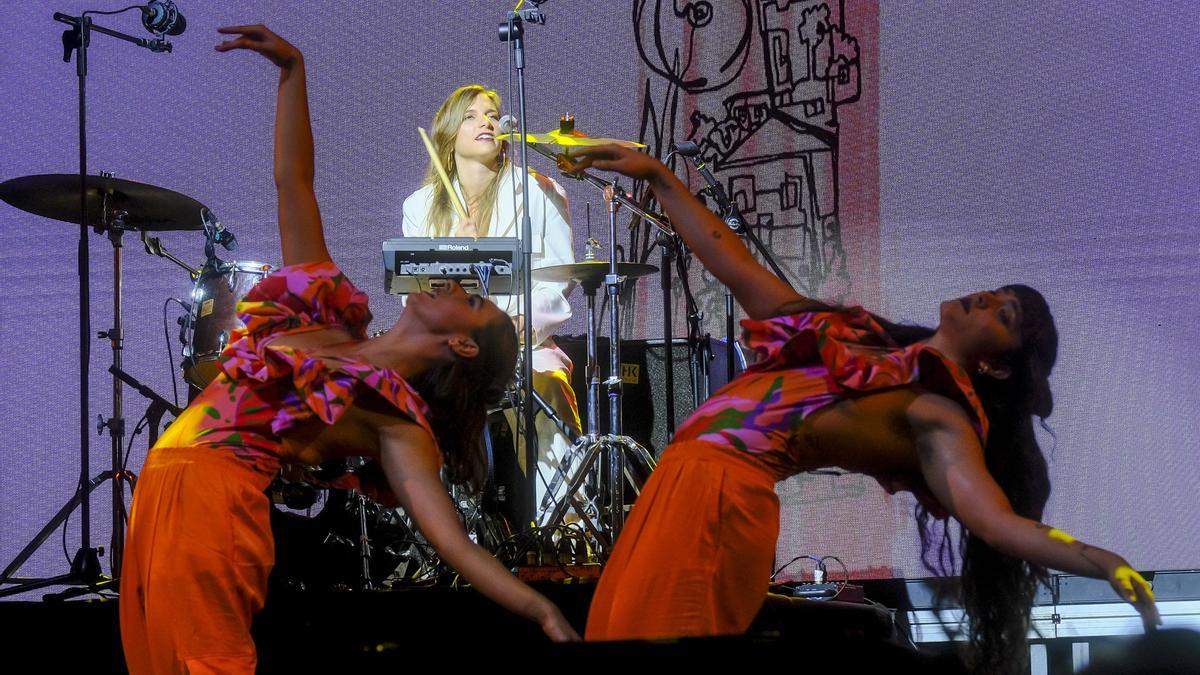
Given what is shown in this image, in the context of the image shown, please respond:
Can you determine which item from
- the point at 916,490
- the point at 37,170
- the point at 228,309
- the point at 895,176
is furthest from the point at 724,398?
the point at 37,170

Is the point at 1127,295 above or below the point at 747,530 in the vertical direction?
above

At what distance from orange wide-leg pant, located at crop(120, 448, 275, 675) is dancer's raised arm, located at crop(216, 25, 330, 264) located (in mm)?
519

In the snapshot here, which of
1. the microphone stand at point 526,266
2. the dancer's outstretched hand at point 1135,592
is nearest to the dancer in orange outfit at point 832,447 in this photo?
the dancer's outstretched hand at point 1135,592

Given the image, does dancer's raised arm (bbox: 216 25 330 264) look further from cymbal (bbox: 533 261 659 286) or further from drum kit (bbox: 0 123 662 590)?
cymbal (bbox: 533 261 659 286)

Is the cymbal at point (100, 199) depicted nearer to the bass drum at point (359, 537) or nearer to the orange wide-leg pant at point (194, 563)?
the bass drum at point (359, 537)

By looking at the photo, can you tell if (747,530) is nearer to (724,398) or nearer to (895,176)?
(724,398)

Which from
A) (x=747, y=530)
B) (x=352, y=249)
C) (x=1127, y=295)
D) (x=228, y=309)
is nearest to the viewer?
(x=747, y=530)

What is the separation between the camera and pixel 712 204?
17.3 feet

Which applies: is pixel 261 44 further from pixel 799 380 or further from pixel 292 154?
pixel 799 380

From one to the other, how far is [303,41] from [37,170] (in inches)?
54.5

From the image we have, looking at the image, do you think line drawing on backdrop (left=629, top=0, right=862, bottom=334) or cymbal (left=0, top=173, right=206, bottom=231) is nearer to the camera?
cymbal (left=0, top=173, right=206, bottom=231)

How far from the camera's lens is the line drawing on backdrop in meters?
5.20

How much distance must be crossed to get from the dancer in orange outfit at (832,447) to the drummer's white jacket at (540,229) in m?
2.24

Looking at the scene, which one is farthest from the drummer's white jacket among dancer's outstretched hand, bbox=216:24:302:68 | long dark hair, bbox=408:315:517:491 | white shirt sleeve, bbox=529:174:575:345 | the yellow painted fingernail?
the yellow painted fingernail
